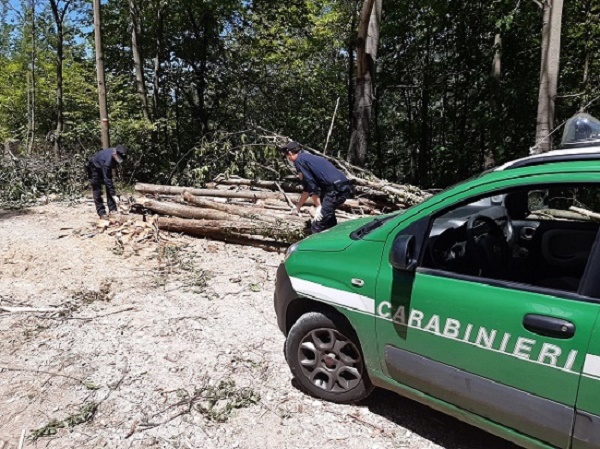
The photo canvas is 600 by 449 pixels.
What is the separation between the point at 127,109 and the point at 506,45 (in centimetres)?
1370

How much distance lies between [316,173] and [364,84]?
5.01 metres

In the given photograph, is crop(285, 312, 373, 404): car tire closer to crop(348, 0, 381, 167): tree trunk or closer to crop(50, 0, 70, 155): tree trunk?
crop(348, 0, 381, 167): tree trunk

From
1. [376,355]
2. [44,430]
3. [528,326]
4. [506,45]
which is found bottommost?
[44,430]

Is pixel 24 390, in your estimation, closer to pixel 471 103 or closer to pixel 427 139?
pixel 471 103

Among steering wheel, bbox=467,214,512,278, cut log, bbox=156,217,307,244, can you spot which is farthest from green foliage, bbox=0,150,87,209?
steering wheel, bbox=467,214,512,278

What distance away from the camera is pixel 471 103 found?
18703 mm

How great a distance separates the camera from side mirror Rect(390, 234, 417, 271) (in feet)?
7.92

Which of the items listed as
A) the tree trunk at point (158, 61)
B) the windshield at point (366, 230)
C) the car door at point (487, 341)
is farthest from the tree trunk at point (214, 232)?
the tree trunk at point (158, 61)

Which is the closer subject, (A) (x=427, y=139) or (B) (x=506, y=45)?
(B) (x=506, y=45)

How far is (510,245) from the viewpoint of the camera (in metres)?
2.94

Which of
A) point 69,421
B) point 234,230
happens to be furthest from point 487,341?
point 234,230

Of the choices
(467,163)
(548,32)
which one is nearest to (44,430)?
(548,32)

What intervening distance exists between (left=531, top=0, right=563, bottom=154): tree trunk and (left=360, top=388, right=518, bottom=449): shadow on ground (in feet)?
19.4

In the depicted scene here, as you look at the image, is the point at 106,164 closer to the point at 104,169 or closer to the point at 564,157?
the point at 104,169
